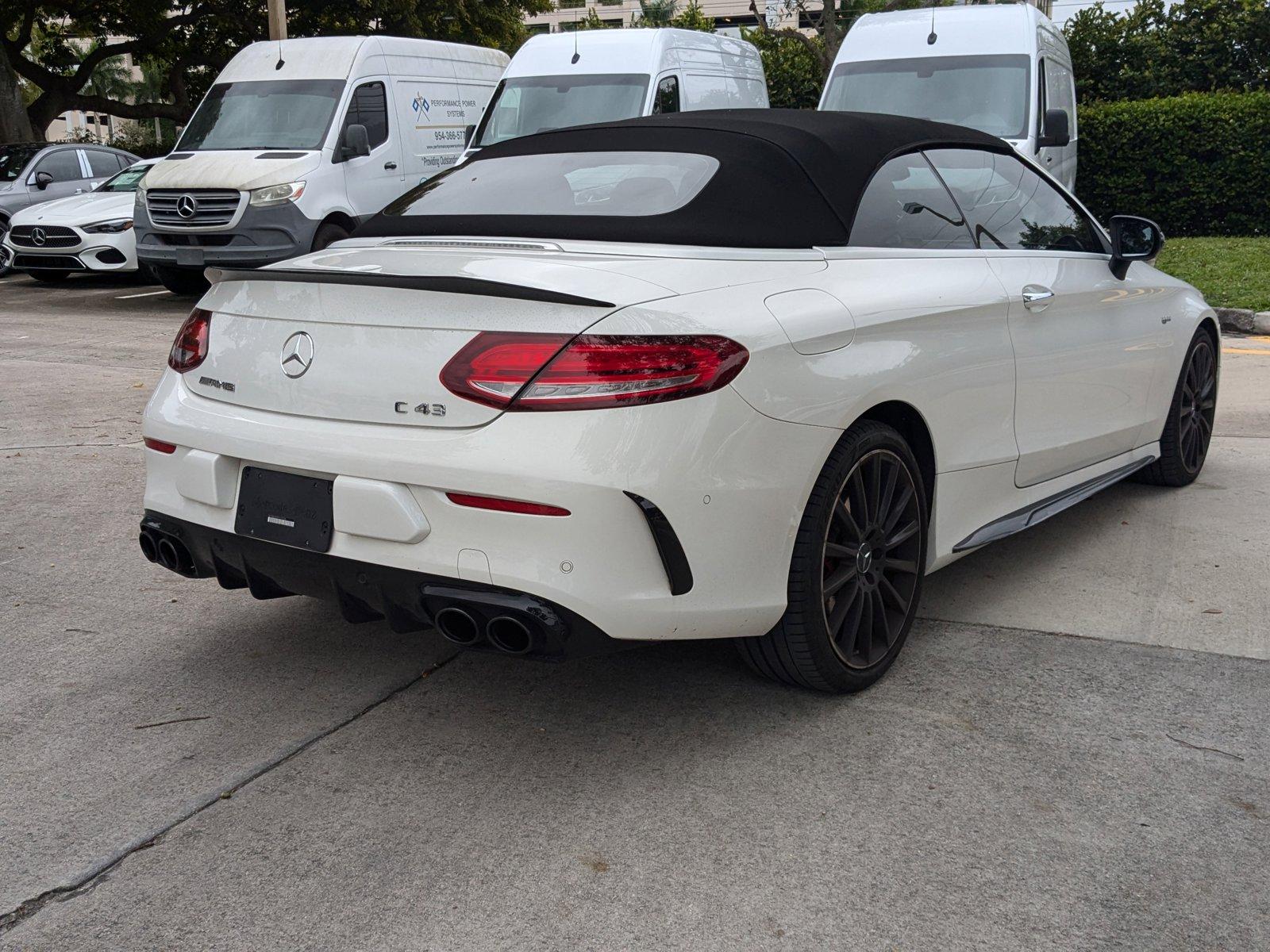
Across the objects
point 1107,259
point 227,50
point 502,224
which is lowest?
point 227,50

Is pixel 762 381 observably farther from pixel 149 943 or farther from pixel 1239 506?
pixel 1239 506

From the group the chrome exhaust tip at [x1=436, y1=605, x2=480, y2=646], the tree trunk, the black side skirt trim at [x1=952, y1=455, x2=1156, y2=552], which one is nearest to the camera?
the chrome exhaust tip at [x1=436, y1=605, x2=480, y2=646]

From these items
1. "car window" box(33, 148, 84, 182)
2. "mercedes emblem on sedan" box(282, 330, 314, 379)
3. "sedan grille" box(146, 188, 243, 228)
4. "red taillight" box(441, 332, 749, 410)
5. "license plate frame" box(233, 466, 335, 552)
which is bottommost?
"car window" box(33, 148, 84, 182)

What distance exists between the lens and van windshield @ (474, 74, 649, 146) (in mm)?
11953

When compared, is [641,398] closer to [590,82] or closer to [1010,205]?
[1010,205]

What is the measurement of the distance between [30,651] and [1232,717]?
11.0ft

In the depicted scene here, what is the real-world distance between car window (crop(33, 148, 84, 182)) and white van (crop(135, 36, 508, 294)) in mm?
4008

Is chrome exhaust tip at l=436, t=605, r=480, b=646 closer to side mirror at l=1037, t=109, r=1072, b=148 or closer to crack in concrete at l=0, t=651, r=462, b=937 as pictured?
crack in concrete at l=0, t=651, r=462, b=937

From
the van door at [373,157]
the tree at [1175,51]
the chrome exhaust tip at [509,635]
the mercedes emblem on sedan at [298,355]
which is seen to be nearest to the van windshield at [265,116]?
the van door at [373,157]

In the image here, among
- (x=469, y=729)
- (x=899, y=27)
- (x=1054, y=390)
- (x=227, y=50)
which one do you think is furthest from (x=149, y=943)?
(x=227, y=50)

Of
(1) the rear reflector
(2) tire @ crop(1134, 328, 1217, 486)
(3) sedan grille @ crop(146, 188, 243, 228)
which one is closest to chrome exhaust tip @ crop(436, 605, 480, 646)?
(1) the rear reflector

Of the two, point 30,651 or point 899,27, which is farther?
point 899,27

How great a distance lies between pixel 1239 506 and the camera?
544 centimetres

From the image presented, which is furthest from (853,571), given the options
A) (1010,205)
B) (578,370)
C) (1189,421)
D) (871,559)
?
(1189,421)
